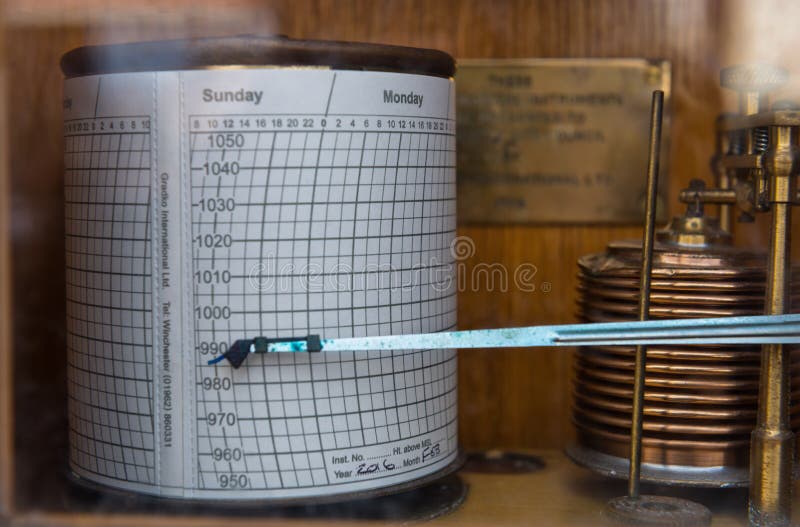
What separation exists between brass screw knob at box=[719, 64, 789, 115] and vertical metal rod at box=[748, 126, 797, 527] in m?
0.09

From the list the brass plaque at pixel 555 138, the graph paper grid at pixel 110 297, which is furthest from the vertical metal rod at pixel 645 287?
the graph paper grid at pixel 110 297

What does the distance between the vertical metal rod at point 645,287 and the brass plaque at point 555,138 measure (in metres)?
0.12

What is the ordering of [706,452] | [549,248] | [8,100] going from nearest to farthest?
[8,100] → [706,452] → [549,248]

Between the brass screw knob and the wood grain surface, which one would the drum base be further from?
the brass screw knob

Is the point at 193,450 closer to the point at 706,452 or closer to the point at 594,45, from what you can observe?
the point at 706,452

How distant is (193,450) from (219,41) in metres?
0.32

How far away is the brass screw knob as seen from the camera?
907 millimetres

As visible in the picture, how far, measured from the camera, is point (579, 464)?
936 millimetres

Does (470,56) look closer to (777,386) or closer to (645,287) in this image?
(645,287)

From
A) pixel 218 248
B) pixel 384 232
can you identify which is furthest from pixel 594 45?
pixel 218 248

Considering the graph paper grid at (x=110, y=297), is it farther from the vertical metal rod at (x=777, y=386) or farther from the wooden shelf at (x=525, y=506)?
the vertical metal rod at (x=777, y=386)

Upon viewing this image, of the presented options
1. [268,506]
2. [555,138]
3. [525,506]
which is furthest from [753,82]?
[268,506]

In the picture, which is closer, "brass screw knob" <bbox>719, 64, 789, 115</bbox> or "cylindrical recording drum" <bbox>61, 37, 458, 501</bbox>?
"cylindrical recording drum" <bbox>61, 37, 458, 501</bbox>

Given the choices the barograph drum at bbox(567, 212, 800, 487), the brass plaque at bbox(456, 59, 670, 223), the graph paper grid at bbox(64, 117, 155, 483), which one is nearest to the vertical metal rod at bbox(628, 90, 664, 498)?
the barograph drum at bbox(567, 212, 800, 487)
